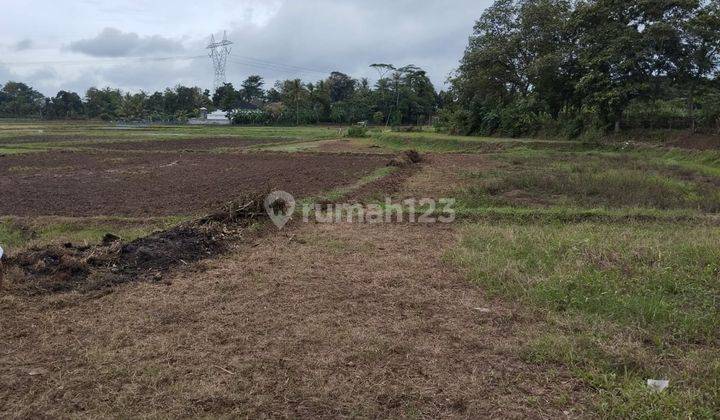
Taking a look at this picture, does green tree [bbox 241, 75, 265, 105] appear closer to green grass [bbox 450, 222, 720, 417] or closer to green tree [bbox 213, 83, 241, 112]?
green tree [bbox 213, 83, 241, 112]

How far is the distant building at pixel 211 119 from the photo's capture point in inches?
2680

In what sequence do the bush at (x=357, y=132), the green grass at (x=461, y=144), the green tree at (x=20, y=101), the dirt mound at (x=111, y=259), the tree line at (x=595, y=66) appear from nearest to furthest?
the dirt mound at (x=111, y=259)
the tree line at (x=595, y=66)
the green grass at (x=461, y=144)
the bush at (x=357, y=132)
the green tree at (x=20, y=101)

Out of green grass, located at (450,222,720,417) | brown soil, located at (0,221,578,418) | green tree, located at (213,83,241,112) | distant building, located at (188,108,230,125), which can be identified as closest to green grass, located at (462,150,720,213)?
green grass, located at (450,222,720,417)

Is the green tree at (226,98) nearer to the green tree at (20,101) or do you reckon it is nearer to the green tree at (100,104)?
the green tree at (100,104)

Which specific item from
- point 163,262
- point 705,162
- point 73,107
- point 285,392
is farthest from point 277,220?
point 73,107

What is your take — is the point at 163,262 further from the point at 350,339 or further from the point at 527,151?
the point at 527,151

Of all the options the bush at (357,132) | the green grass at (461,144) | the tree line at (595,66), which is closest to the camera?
the tree line at (595,66)

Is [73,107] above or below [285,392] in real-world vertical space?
above

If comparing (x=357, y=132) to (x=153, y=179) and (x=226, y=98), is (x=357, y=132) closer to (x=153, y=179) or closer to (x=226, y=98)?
(x=153, y=179)

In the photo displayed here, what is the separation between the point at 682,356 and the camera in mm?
4004

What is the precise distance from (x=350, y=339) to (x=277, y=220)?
4752mm

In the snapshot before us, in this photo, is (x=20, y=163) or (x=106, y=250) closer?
(x=106, y=250)

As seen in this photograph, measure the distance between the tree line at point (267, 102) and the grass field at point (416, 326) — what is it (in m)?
50.8

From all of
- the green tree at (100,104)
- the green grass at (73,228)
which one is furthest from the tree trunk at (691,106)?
the green tree at (100,104)
